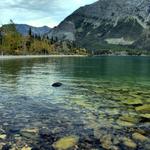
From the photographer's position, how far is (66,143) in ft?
67.5

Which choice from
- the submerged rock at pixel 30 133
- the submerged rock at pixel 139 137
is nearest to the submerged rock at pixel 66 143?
the submerged rock at pixel 30 133

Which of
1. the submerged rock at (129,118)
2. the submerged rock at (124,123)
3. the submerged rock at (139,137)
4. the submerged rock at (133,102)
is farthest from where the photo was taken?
the submerged rock at (133,102)

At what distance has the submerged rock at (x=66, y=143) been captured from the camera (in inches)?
785

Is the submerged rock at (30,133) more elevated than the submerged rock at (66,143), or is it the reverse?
the submerged rock at (30,133)

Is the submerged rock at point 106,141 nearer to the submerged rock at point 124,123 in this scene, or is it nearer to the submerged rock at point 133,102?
the submerged rock at point 124,123

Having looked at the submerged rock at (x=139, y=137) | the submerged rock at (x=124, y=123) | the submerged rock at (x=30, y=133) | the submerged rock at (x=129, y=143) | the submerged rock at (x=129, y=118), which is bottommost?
the submerged rock at (x=129, y=143)

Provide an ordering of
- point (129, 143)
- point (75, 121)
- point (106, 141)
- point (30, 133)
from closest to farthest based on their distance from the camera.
Result: point (129, 143) → point (106, 141) → point (30, 133) → point (75, 121)

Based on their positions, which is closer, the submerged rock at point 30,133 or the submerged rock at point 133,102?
the submerged rock at point 30,133

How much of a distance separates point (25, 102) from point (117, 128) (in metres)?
13.3

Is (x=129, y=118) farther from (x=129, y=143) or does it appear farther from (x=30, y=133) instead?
(x=30, y=133)

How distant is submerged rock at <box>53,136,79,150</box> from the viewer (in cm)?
1995

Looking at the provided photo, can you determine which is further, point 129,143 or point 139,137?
point 139,137

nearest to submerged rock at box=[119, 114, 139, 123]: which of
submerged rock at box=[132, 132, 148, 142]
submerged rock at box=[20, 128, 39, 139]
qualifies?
submerged rock at box=[132, 132, 148, 142]

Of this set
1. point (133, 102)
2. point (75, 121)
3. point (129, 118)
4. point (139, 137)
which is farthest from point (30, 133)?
point (133, 102)
